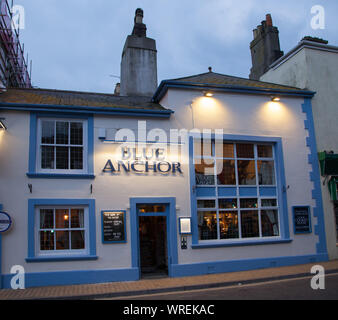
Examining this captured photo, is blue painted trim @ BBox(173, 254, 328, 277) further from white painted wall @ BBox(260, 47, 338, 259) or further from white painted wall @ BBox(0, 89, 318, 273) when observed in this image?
white painted wall @ BBox(260, 47, 338, 259)

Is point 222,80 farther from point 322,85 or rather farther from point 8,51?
point 8,51

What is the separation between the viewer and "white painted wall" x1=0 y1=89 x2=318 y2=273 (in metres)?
10.6

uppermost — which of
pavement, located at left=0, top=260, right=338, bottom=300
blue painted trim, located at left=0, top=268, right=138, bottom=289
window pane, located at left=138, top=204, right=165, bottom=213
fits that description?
window pane, located at left=138, top=204, right=165, bottom=213

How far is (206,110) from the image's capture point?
13.0 m

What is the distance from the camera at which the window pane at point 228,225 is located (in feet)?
41.0

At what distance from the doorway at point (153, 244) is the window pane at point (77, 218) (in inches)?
91.8

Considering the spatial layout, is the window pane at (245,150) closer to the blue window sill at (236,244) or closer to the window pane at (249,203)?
the window pane at (249,203)

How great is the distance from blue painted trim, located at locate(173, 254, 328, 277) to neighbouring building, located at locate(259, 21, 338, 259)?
121 centimetres

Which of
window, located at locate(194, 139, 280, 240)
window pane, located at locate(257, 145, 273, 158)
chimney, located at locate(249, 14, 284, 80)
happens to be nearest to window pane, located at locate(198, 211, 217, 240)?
window, located at locate(194, 139, 280, 240)

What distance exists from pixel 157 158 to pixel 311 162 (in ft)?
20.2

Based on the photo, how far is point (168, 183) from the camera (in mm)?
11992

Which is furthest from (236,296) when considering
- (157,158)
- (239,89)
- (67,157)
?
(239,89)
